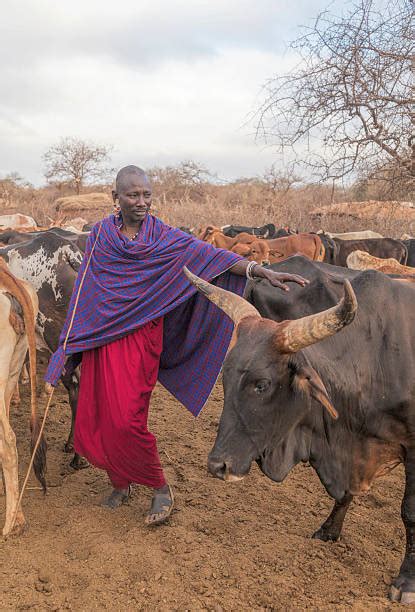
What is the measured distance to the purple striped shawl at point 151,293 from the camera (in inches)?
141

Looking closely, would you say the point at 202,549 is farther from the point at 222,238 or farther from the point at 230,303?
the point at 222,238

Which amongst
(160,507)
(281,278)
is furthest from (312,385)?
(160,507)

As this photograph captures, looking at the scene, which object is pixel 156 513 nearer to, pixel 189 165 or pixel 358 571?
pixel 358 571

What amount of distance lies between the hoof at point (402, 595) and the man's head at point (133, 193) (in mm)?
2561

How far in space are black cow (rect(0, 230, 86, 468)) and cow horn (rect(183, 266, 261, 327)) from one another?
87.8 inches

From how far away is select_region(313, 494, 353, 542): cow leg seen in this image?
11.3ft

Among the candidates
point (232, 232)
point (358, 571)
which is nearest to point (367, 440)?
point (358, 571)

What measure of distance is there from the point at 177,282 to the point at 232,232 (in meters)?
12.0

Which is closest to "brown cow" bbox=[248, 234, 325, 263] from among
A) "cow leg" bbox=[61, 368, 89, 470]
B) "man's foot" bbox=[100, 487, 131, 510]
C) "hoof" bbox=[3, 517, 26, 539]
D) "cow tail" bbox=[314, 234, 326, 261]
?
"cow tail" bbox=[314, 234, 326, 261]

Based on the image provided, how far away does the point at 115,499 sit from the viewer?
12.7ft

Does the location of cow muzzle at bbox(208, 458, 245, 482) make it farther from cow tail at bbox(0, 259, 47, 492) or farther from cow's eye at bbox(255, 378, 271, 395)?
cow tail at bbox(0, 259, 47, 492)

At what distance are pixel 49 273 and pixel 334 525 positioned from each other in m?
3.15

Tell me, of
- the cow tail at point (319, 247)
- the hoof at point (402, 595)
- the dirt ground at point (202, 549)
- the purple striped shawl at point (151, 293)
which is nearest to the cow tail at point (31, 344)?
the purple striped shawl at point (151, 293)

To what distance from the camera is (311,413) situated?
113 inches
